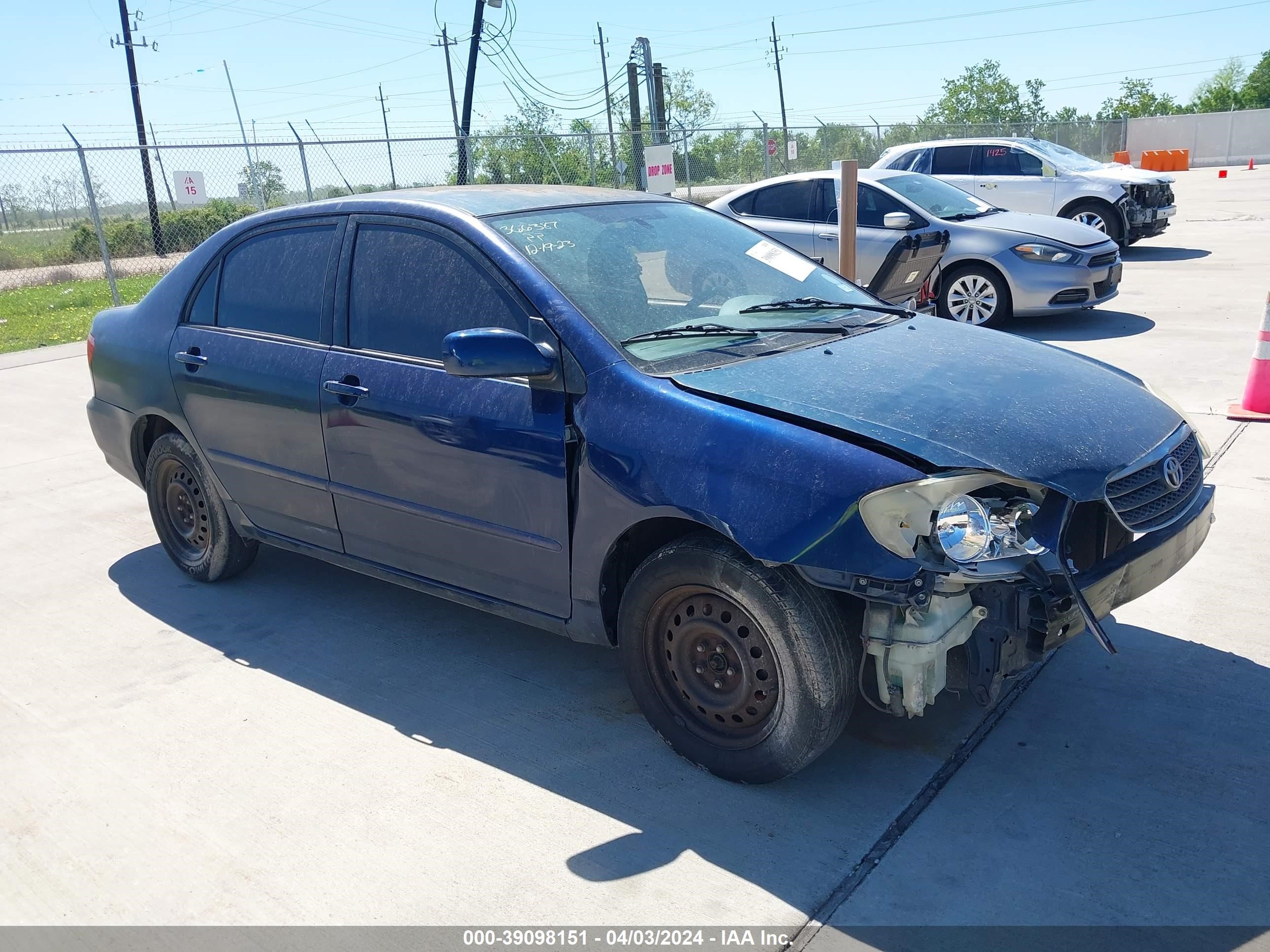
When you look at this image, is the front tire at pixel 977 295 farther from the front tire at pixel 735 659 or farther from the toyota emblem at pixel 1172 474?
the front tire at pixel 735 659

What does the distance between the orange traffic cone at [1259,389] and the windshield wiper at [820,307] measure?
3.45 m

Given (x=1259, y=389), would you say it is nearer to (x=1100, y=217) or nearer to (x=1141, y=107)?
(x=1100, y=217)

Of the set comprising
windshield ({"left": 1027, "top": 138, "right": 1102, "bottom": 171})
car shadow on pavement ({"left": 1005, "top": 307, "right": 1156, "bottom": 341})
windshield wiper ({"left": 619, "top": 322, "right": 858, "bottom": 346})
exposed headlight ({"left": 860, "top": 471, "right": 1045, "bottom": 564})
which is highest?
windshield ({"left": 1027, "top": 138, "right": 1102, "bottom": 171})

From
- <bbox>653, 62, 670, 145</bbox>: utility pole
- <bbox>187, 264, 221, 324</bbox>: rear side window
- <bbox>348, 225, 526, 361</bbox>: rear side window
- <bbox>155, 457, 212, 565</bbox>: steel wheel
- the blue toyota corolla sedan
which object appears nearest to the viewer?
the blue toyota corolla sedan

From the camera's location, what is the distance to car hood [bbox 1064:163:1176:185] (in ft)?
48.2

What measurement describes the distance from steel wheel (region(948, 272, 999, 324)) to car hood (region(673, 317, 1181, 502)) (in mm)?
6570

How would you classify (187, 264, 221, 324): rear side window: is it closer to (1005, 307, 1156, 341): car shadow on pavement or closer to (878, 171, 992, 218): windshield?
(1005, 307, 1156, 341): car shadow on pavement

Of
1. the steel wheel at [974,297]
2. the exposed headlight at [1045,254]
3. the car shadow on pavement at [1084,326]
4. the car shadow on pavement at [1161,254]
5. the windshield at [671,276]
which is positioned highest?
the windshield at [671,276]

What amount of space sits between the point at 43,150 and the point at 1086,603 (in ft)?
44.7

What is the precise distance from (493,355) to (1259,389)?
5.39 metres

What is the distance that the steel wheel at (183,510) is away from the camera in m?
5.09

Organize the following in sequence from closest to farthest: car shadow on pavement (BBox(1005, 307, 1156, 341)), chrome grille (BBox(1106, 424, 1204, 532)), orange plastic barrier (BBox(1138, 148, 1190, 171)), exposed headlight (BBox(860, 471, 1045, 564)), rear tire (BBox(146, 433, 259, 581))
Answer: exposed headlight (BBox(860, 471, 1045, 564)), chrome grille (BBox(1106, 424, 1204, 532)), rear tire (BBox(146, 433, 259, 581)), car shadow on pavement (BBox(1005, 307, 1156, 341)), orange plastic barrier (BBox(1138, 148, 1190, 171))

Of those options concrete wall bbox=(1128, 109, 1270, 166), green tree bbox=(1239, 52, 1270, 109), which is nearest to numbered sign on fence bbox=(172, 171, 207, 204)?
concrete wall bbox=(1128, 109, 1270, 166)

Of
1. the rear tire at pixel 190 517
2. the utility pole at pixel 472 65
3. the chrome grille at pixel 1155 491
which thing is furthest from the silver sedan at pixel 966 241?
the utility pole at pixel 472 65
